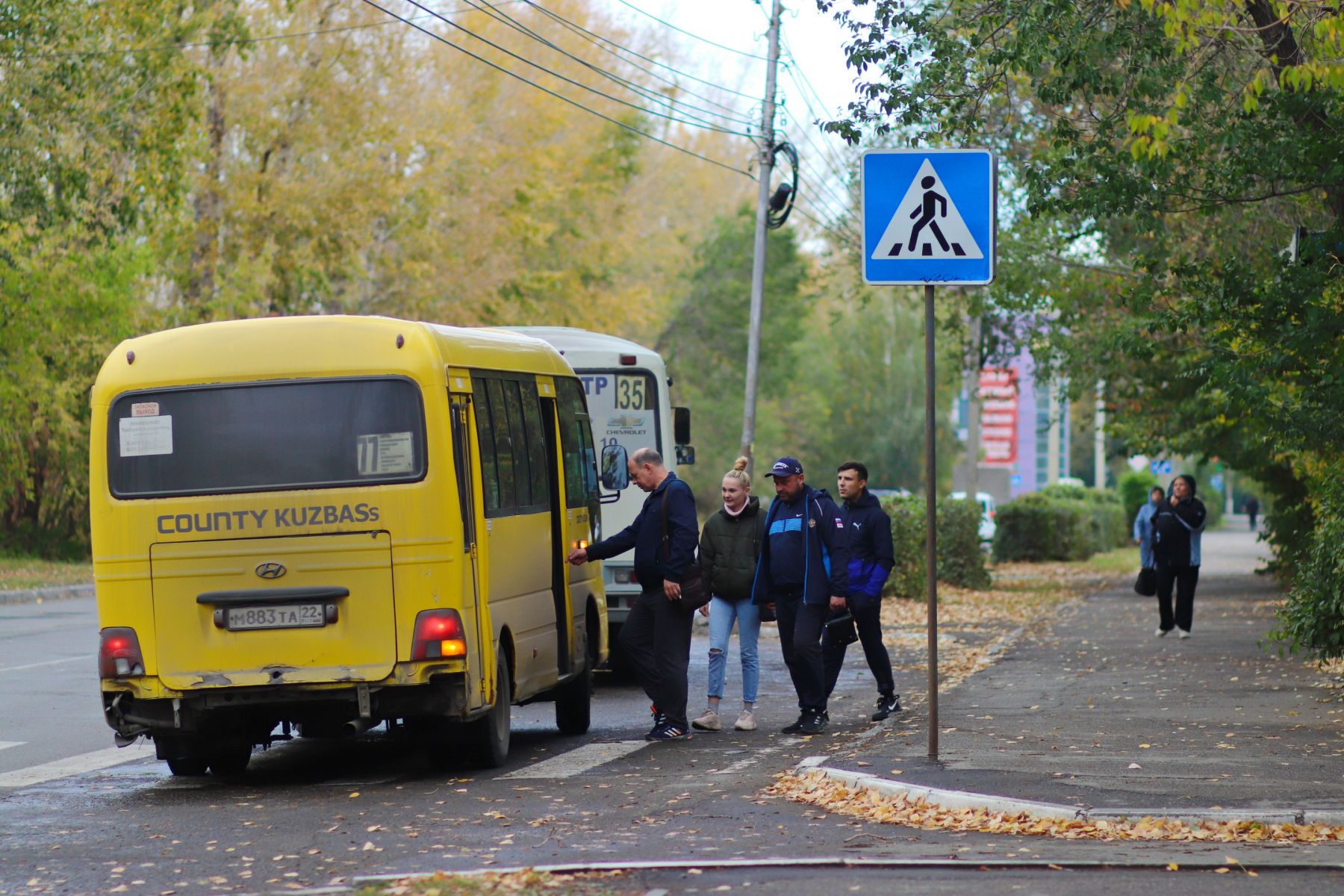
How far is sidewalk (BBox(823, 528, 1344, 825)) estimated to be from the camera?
8453 mm

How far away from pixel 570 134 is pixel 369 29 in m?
11.0

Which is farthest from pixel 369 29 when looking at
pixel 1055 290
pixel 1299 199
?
pixel 1299 199

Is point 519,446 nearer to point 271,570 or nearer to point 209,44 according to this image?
point 271,570

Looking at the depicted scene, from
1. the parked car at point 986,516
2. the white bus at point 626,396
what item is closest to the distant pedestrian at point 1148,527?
the white bus at point 626,396

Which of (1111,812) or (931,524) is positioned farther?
(931,524)

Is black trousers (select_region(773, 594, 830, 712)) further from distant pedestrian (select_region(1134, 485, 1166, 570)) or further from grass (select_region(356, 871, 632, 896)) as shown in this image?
distant pedestrian (select_region(1134, 485, 1166, 570))

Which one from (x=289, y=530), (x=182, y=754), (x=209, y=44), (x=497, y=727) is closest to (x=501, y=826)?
(x=497, y=727)

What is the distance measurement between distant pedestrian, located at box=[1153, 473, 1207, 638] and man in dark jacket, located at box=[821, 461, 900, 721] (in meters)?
6.93

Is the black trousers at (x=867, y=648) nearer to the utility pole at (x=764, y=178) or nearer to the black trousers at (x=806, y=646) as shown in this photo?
the black trousers at (x=806, y=646)

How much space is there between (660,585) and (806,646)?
104cm

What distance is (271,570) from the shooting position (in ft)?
31.9

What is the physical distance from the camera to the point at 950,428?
71.3 metres

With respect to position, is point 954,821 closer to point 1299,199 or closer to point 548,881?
point 548,881

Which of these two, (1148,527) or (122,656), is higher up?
(122,656)
